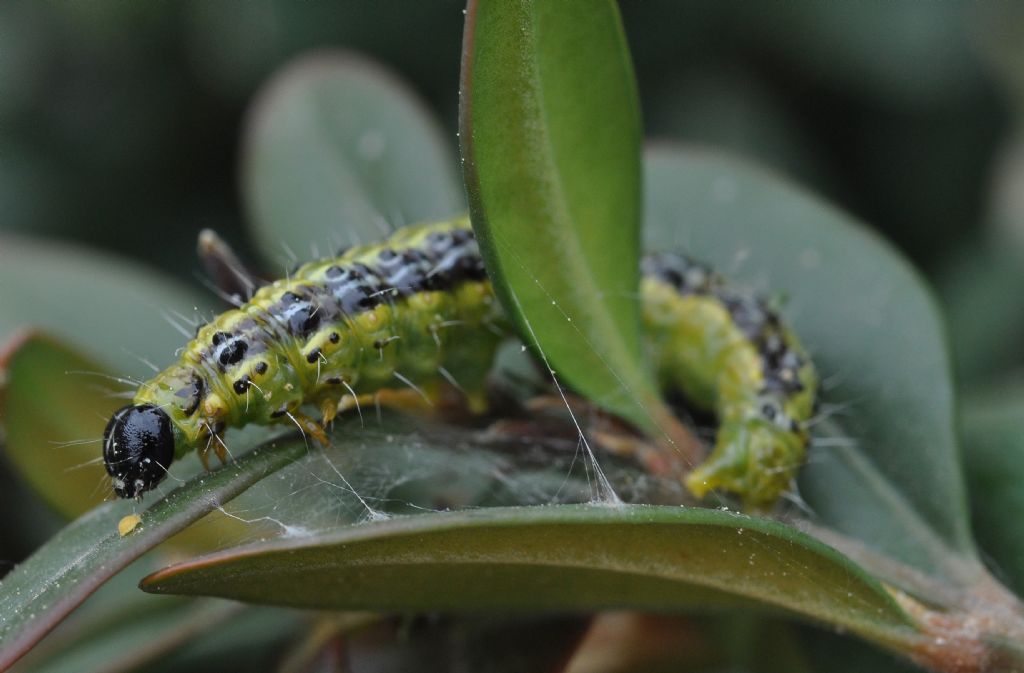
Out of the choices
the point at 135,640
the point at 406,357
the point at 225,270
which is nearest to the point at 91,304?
the point at 225,270

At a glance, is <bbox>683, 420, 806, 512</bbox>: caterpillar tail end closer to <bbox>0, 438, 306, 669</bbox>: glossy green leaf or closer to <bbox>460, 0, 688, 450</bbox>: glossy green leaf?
<bbox>460, 0, 688, 450</bbox>: glossy green leaf

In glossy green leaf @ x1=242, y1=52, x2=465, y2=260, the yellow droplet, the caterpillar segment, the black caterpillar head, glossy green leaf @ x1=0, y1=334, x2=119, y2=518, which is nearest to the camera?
the yellow droplet

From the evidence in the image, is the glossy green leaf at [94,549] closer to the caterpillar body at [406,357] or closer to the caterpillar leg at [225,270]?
the caterpillar body at [406,357]

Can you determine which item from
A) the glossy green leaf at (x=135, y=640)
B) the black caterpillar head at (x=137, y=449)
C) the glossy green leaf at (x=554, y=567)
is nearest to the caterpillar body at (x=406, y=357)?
the black caterpillar head at (x=137, y=449)

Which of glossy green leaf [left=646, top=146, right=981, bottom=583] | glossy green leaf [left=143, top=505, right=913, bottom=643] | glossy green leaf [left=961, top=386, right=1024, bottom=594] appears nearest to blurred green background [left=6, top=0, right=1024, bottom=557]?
glossy green leaf [left=646, top=146, right=981, bottom=583]

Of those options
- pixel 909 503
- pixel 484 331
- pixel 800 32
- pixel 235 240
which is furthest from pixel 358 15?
pixel 909 503

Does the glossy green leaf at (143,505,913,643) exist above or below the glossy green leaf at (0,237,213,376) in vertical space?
below

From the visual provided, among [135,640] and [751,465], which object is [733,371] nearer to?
[751,465]
